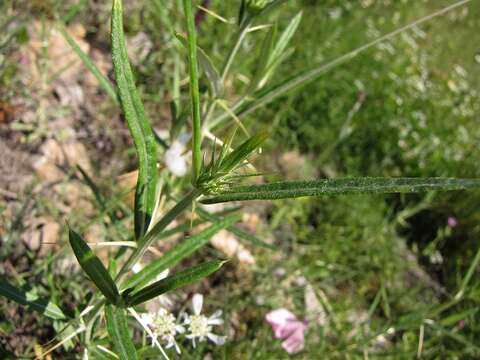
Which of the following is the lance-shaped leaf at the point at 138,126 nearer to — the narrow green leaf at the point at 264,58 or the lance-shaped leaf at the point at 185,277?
the lance-shaped leaf at the point at 185,277

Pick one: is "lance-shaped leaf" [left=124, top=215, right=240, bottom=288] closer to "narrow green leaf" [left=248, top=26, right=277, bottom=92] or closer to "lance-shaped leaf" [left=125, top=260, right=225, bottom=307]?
"lance-shaped leaf" [left=125, top=260, right=225, bottom=307]

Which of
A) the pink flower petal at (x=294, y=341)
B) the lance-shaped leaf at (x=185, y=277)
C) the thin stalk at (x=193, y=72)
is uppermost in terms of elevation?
the thin stalk at (x=193, y=72)

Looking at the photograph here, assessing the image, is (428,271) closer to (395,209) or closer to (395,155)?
(395,209)

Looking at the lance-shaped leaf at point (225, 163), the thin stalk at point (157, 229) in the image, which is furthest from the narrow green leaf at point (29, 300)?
the lance-shaped leaf at point (225, 163)

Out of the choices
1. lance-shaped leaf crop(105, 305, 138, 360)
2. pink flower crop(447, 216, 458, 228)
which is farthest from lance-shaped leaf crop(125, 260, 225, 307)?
pink flower crop(447, 216, 458, 228)

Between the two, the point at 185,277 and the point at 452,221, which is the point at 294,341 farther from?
the point at 452,221

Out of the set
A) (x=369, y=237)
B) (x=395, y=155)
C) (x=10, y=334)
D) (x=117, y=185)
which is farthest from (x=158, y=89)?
(x=395, y=155)
